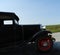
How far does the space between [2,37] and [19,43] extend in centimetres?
78

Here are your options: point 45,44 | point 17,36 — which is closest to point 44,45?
point 45,44

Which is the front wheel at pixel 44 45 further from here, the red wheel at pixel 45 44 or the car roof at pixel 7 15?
the car roof at pixel 7 15

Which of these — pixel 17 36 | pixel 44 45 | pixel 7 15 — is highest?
pixel 7 15

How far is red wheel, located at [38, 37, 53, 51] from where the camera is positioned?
8436 mm

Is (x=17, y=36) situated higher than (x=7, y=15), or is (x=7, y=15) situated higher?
(x=7, y=15)

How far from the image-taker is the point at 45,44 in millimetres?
8500

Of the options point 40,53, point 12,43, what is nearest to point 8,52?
point 12,43

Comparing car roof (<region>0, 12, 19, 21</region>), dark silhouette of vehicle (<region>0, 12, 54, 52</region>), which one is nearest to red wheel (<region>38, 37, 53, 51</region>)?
dark silhouette of vehicle (<region>0, 12, 54, 52</region>)

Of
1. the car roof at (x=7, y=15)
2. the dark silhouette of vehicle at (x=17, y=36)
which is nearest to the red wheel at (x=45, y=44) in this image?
the dark silhouette of vehicle at (x=17, y=36)

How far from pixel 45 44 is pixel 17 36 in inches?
48.6

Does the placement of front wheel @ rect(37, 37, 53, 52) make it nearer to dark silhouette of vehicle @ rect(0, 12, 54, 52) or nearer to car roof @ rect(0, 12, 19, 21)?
dark silhouette of vehicle @ rect(0, 12, 54, 52)

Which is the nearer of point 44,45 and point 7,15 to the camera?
A: point 7,15

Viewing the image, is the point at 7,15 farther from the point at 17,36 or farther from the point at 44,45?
the point at 44,45

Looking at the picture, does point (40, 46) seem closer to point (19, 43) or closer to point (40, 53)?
point (40, 53)
